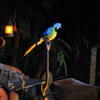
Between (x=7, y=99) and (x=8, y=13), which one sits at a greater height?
(x=8, y=13)

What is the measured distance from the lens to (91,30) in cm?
496

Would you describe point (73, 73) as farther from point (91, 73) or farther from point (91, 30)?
point (91, 30)

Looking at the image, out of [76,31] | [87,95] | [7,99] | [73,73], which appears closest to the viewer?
[7,99]

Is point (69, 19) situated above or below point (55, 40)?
above

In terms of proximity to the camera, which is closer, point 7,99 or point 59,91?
point 7,99

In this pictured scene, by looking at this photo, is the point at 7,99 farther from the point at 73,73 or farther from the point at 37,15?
the point at 73,73

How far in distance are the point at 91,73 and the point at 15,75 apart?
326 cm

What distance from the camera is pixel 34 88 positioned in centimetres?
409

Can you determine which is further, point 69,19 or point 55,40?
point 69,19

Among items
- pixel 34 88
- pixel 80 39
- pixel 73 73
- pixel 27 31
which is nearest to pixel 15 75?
pixel 34 88

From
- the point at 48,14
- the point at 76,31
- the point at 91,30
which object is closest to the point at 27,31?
the point at 48,14

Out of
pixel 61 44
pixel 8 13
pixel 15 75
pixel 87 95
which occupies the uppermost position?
pixel 8 13

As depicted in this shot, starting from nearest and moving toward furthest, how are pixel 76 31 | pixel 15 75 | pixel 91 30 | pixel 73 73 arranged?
pixel 15 75
pixel 91 30
pixel 76 31
pixel 73 73

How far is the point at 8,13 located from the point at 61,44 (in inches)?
93.0
